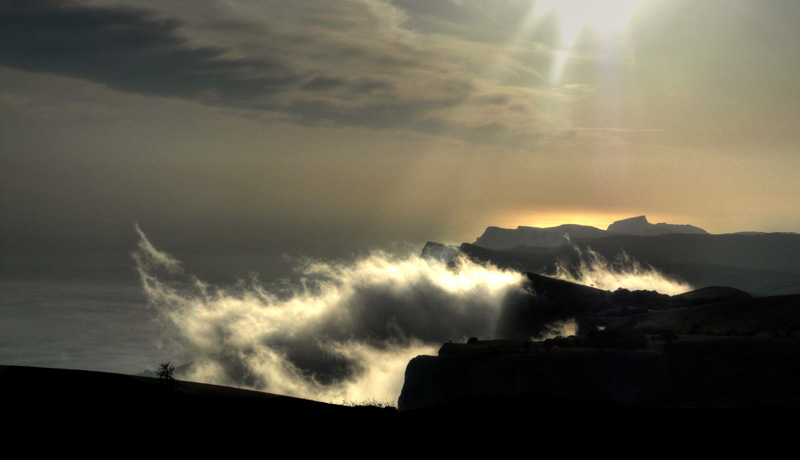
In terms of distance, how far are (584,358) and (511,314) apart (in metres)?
72.4

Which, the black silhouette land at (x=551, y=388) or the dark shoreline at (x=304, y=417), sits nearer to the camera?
the dark shoreline at (x=304, y=417)

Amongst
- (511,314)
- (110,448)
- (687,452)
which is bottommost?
(687,452)

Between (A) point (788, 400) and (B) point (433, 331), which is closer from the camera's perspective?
(A) point (788, 400)

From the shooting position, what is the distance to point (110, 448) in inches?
448

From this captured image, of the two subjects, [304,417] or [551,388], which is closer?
[304,417]

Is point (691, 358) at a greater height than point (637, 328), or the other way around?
point (637, 328)

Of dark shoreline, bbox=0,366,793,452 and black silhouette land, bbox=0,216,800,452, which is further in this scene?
black silhouette land, bbox=0,216,800,452

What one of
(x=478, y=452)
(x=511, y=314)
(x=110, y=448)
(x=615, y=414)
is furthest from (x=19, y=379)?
(x=511, y=314)

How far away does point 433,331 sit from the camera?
155 m

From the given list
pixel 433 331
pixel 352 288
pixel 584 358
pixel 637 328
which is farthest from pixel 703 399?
pixel 352 288

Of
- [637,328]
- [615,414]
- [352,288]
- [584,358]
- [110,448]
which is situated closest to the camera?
[110,448]

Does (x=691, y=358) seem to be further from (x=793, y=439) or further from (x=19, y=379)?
(x=19, y=379)

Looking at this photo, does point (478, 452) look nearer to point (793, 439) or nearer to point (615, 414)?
point (615, 414)

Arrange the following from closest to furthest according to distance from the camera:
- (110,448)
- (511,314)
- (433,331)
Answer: (110,448) → (511,314) → (433,331)
